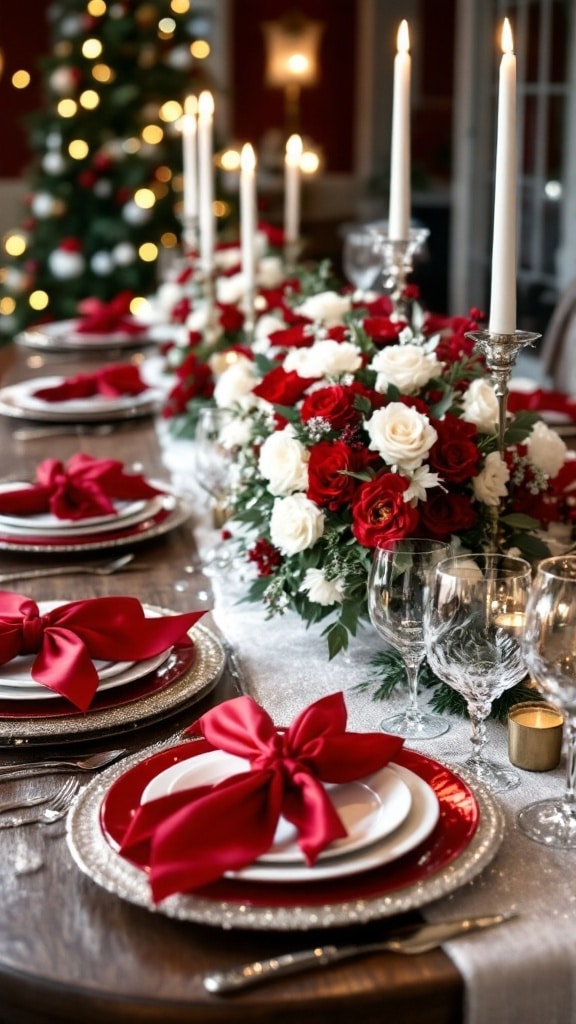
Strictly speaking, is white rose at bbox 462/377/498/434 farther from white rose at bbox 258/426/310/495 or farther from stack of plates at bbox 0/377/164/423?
stack of plates at bbox 0/377/164/423

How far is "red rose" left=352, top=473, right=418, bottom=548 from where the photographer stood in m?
1.16

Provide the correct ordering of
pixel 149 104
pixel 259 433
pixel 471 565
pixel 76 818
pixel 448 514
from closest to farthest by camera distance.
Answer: pixel 76 818 → pixel 471 565 → pixel 448 514 → pixel 259 433 → pixel 149 104

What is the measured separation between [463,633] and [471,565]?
6 cm

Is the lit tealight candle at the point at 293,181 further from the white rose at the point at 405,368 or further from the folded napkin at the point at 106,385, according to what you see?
the white rose at the point at 405,368

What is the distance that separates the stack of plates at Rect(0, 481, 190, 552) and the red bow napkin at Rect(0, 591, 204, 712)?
38 cm

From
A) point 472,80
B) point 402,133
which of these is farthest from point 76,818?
point 472,80

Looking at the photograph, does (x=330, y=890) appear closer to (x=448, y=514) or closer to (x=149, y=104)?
(x=448, y=514)

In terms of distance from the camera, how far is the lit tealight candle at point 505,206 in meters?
1.12

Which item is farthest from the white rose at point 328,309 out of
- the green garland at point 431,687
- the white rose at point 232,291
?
the white rose at point 232,291

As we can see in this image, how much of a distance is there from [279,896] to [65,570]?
81cm

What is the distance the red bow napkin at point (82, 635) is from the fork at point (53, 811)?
125 mm

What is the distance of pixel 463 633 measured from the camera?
97 cm

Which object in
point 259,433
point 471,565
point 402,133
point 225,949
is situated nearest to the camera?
point 225,949

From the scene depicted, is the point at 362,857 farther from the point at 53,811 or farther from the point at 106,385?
the point at 106,385
